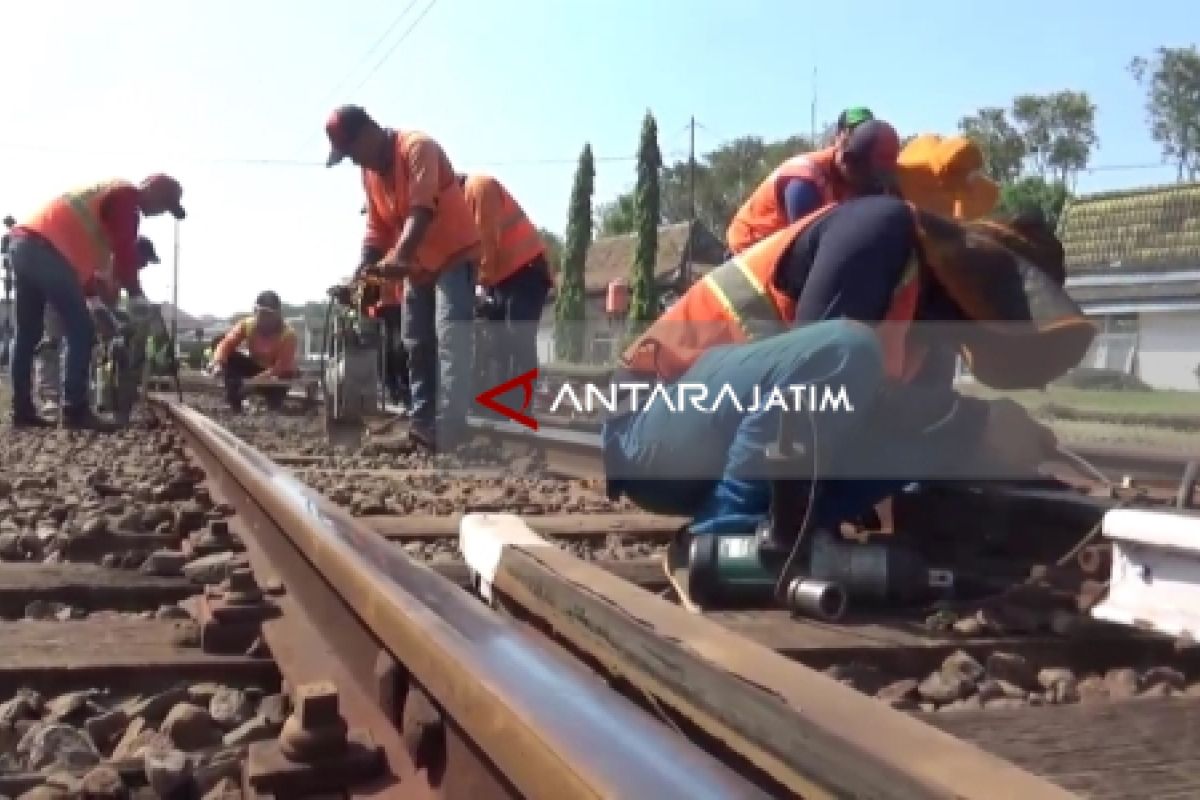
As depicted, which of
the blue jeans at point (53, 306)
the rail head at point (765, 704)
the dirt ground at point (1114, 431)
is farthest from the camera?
the dirt ground at point (1114, 431)

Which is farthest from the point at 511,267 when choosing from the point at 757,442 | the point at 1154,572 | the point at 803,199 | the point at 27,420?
the point at 1154,572

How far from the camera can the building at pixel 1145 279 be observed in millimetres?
28016

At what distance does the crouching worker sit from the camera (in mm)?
12844

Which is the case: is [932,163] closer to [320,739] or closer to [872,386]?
[872,386]

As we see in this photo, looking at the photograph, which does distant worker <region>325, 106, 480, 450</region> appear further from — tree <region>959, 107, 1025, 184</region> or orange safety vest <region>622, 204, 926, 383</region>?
tree <region>959, 107, 1025, 184</region>

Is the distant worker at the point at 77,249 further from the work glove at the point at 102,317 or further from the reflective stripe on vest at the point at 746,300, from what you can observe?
the reflective stripe on vest at the point at 746,300

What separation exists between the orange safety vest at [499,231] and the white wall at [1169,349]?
927 inches

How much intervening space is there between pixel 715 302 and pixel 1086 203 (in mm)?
32761

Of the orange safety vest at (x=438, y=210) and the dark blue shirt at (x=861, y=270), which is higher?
the orange safety vest at (x=438, y=210)

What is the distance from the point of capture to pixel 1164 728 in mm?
1997

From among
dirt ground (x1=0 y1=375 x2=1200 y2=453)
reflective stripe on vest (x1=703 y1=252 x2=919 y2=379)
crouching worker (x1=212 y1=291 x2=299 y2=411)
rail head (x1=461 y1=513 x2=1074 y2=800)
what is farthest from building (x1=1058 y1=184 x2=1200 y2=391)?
rail head (x1=461 y1=513 x2=1074 y2=800)

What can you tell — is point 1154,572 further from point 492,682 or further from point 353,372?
point 353,372

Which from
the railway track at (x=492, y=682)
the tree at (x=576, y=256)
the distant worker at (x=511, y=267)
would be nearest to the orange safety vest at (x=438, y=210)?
the distant worker at (x=511, y=267)

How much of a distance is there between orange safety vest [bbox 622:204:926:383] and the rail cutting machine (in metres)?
4.24
